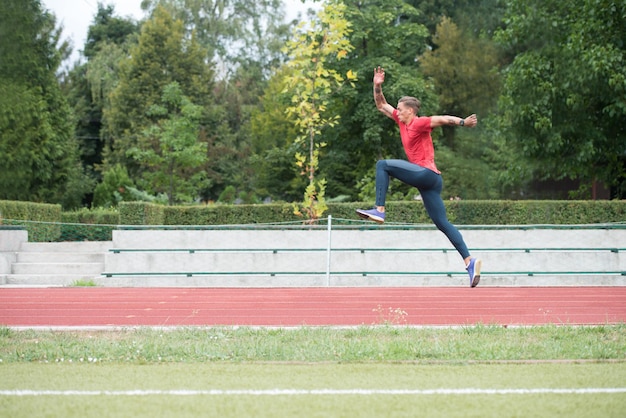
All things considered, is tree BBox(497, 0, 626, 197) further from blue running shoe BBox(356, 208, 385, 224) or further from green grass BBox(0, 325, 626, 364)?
blue running shoe BBox(356, 208, 385, 224)

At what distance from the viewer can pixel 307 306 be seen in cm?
1334

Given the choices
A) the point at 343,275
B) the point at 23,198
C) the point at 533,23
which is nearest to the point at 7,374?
the point at 343,275

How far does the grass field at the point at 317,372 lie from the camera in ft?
17.6

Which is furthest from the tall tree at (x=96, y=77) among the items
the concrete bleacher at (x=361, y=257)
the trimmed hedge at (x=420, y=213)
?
the concrete bleacher at (x=361, y=257)

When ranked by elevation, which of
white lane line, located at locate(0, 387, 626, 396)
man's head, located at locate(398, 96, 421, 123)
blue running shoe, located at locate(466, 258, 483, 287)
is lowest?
white lane line, located at locate(0, 387, 626, 396)

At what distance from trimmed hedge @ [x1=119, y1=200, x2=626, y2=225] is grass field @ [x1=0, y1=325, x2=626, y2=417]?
48.7 ft

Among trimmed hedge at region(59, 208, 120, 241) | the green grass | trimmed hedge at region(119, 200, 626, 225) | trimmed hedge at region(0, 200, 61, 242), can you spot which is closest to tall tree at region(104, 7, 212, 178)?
trimmed hedge at region(59, 208, 120, 241)

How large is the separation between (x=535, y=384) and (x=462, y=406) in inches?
43.2

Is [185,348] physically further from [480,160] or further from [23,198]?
[480,160]

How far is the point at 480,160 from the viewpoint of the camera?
43.8 m

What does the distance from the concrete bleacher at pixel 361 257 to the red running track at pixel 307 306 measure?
4.36 ft

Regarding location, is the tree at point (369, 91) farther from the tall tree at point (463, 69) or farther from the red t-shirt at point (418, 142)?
the red t-shirt at point (418, 142)

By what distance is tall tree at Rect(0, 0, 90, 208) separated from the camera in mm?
33750

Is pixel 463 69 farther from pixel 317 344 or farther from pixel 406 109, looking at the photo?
pixel 317 344
